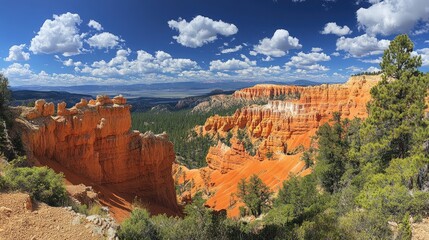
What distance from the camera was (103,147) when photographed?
25.7 meters

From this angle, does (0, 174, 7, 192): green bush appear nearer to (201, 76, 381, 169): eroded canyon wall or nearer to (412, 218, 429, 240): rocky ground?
(412, 218, 429, 240): rocky ground

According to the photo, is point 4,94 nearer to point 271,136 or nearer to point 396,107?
point 396,107

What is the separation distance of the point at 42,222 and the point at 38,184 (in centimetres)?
265

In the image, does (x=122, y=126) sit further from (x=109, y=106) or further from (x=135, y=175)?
(x=135, y=175)

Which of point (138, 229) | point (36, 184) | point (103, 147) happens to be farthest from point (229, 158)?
point (36, 184)

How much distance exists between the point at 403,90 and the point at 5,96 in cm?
2180

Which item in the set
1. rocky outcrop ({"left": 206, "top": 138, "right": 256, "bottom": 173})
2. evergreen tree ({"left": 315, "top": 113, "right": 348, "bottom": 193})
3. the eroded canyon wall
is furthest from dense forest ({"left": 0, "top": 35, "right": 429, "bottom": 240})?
the eroded canyon wall

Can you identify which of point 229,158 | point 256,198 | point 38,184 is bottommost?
point 229,158

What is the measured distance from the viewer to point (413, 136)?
15875mm

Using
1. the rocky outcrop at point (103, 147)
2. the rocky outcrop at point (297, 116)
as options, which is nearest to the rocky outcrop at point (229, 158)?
the rocky outcrop at point (297, 116)

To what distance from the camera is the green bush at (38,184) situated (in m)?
11.4

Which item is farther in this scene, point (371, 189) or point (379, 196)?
point (371, 189)

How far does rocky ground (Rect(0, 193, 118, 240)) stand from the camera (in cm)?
919

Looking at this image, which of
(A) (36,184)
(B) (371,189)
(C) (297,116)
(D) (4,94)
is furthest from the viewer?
(C) (297,116)
